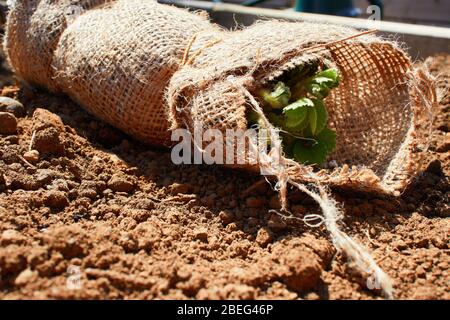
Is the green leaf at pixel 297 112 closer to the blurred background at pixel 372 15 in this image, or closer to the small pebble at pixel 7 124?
the blurred background at pixel 372 15

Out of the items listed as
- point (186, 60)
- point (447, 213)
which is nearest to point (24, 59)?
point (186, 60)

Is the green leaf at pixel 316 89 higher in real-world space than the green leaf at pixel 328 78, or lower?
lower

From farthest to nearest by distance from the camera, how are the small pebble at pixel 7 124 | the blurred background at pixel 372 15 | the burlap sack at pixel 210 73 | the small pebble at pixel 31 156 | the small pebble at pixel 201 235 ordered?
1. the blurred background at pixel 372 15
2. the small pebble at pixel 7 124
3. the small pebble at pixel 31 156
4. the burlap sack at pixel 210 73
5. the small pebble at pixel 201 235

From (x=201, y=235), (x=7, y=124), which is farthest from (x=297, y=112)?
(x=7, y=124)

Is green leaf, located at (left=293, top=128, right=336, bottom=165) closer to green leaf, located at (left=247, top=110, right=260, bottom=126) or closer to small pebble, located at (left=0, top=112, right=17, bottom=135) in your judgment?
green leaf, located at (left=247, top=110, right=260, bottom=126)

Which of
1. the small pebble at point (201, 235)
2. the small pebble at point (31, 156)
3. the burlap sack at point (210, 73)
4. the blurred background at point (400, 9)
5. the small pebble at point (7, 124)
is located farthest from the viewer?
the blurred background at point (400, 9)

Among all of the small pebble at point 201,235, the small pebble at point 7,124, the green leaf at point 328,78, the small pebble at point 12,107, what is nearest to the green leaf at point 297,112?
the green leaf at point 328,78
